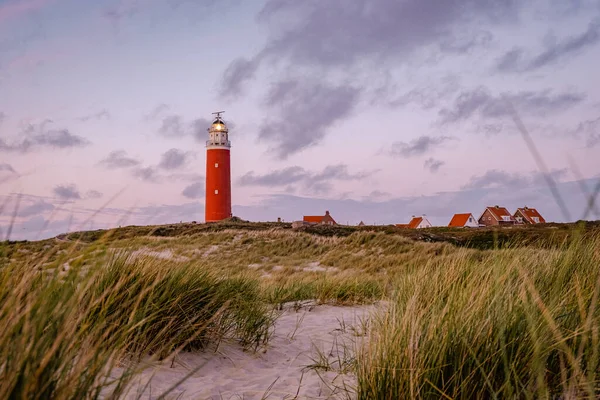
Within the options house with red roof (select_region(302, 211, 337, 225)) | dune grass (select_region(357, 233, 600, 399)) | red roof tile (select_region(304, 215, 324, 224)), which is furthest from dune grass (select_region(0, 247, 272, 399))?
red roof tile (select_region(304, 215, 324, 224))

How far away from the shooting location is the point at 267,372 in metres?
3.51

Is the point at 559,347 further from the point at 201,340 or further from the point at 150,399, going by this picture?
the point at 201,340

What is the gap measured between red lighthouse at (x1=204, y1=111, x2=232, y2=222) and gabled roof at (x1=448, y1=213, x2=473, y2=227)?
27.3 m

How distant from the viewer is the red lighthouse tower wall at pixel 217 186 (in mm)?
41688

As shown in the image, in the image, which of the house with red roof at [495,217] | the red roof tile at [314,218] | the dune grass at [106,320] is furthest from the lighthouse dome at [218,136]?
the dune grass at [106,320]

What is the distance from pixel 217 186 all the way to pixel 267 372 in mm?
38970

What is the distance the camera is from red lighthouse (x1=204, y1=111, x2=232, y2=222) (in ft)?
137

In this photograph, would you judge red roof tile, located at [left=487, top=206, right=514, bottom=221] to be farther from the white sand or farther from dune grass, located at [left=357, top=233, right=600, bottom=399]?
dune grass, located at [left=357, top=233, right=600, bottom=399]

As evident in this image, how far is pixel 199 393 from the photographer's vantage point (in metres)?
2.91

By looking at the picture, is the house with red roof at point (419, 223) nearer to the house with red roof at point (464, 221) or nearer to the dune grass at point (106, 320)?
the house with red roof at point (464, 221)

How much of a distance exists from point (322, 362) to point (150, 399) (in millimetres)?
1505

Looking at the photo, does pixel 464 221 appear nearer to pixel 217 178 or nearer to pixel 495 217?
pixel 495 217

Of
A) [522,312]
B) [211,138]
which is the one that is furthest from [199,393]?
[211,138]

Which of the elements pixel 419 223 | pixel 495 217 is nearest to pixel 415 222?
pixel 419 223
